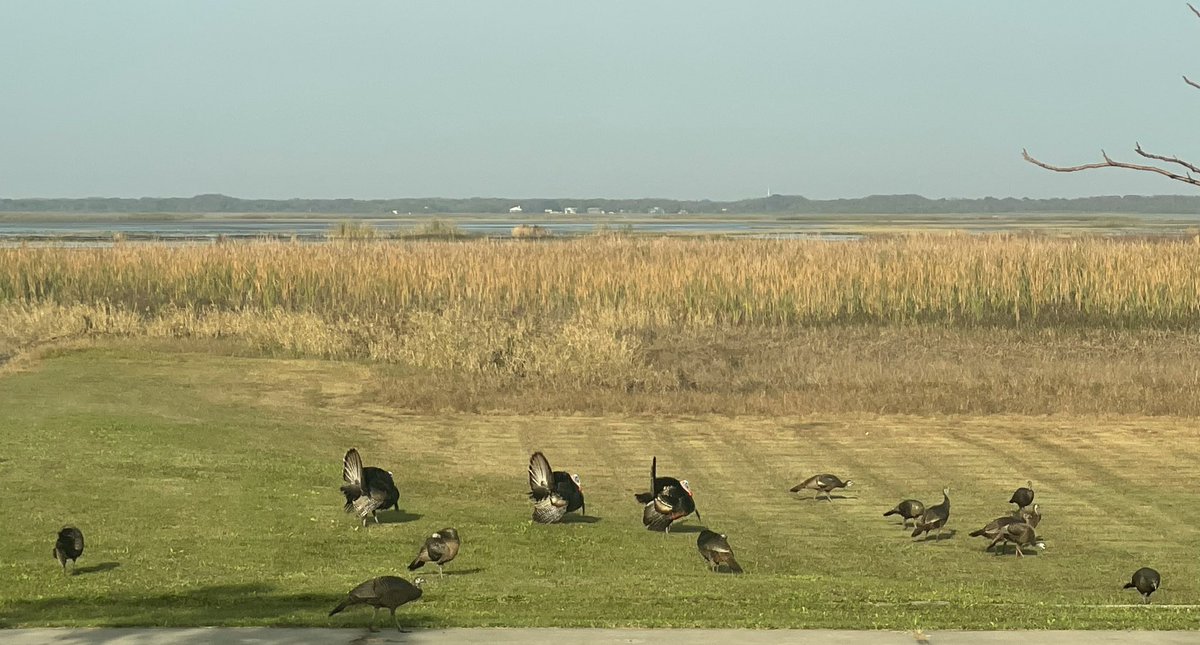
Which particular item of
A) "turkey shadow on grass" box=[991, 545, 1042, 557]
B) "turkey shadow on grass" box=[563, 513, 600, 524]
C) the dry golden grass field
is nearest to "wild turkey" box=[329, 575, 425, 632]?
the dry golden grass field

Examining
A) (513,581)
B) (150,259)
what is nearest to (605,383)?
(513,581)

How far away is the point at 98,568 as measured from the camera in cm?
936

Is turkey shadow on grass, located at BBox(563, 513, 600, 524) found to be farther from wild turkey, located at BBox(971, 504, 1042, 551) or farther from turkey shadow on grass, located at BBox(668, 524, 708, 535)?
wild turkey, located at BBox(971, 504, 1042, 551)

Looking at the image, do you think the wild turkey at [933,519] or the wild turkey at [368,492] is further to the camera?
the wild turkey at [933,519]

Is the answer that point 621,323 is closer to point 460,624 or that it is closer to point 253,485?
point 253,485

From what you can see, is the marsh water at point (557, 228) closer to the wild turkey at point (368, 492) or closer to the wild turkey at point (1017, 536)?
the wild turkey at point (368, 492)

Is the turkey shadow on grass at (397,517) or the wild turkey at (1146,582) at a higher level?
the wild turkey at (1146,582)

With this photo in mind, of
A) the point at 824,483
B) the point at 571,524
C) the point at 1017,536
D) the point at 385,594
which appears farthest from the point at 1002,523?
the point at 385,594

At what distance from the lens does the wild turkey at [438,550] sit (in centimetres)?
914

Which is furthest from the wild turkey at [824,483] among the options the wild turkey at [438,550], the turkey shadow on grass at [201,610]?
the turkey shadow on grass at [201,610]

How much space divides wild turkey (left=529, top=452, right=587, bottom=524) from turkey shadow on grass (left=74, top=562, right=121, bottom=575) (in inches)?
130

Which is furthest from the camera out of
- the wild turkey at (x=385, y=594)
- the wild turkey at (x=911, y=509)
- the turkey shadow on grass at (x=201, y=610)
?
the wild turkey at (x=911, y=509)

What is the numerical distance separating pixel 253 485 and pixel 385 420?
23.2 ft

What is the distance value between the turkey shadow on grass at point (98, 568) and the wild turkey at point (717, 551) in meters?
3.92
